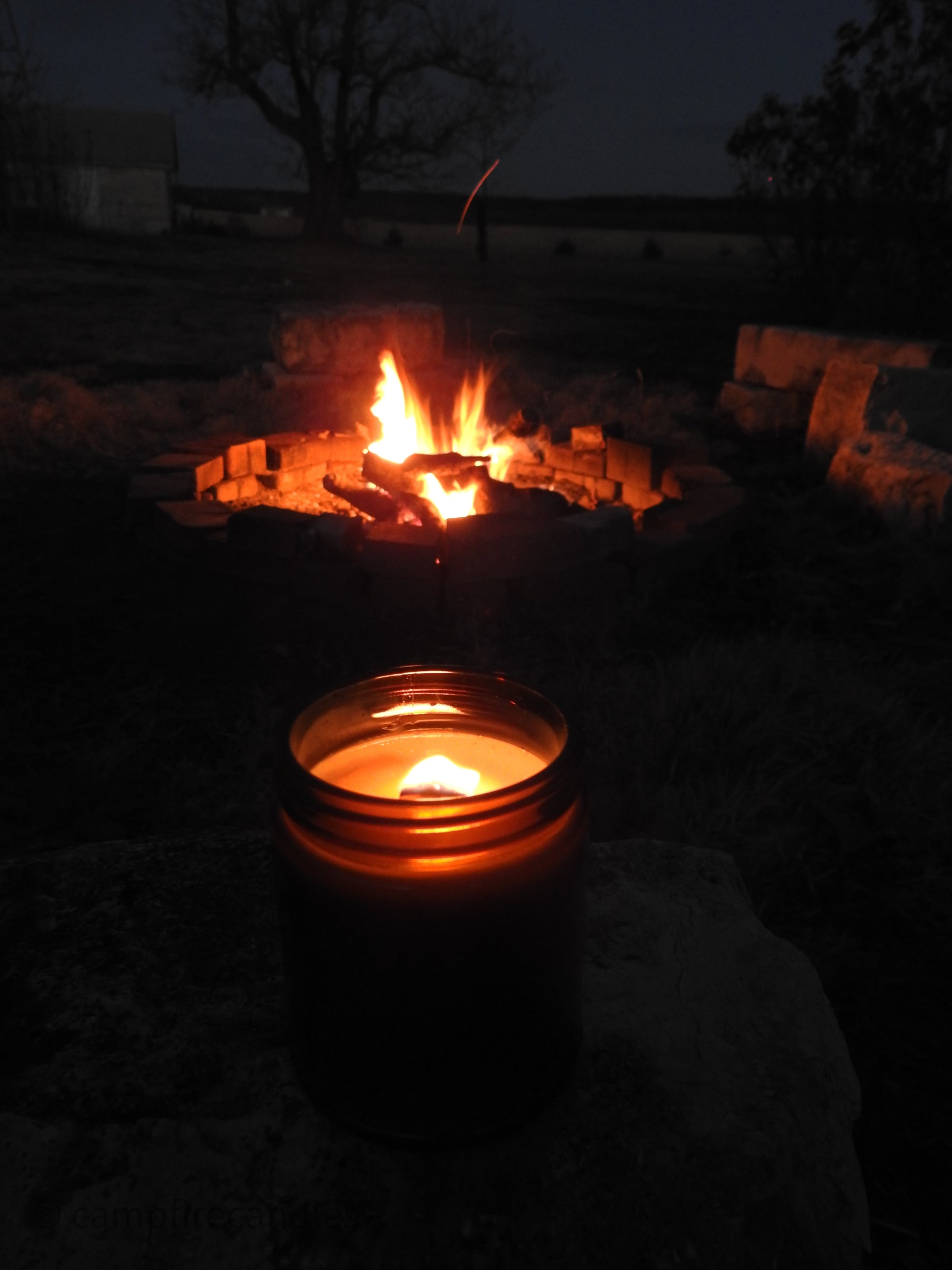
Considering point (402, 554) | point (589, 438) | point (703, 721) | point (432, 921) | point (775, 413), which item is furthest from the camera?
point (775, 413)

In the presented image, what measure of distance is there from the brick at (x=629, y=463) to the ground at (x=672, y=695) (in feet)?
2.11

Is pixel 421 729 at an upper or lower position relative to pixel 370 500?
upper

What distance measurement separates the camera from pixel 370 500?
457 centimetres

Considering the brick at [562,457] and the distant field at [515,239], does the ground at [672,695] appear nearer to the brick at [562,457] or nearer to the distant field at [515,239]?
the brick at [562,457]

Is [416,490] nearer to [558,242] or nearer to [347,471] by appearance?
[347,471]

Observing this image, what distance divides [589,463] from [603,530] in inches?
56.2

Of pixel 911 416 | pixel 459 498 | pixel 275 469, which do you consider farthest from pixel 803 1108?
pixel 911 416

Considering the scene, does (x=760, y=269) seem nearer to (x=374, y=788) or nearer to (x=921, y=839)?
(x=921, y=839)

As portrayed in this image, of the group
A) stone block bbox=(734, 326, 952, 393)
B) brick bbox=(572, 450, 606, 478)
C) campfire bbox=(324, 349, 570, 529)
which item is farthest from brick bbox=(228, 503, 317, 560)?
stone block bbox=(734, 326, 952, 393)

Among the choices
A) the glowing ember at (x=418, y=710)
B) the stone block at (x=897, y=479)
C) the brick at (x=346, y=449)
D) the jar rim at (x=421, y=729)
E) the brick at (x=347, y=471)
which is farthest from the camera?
the brick at (x=346, y=449)

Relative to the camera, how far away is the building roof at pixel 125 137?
115 feet

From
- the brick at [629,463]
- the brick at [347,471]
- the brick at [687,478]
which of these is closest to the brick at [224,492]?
the brick at [347,471]

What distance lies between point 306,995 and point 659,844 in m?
0.63

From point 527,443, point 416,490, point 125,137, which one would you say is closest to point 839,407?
point 527,443
